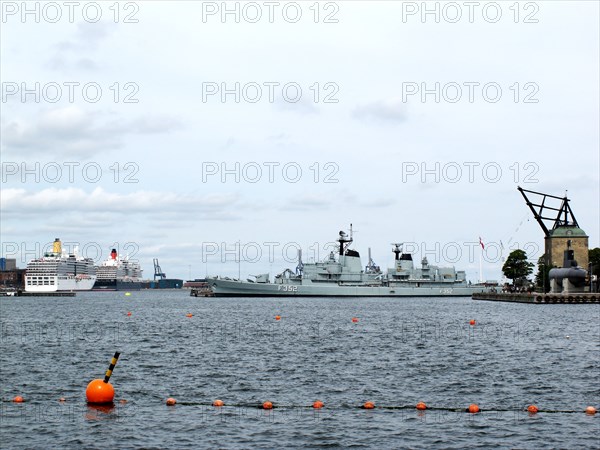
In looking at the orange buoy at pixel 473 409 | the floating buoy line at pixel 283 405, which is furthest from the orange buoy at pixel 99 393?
the orange buoy at pixel 473 409

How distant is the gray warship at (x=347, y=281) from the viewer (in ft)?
543

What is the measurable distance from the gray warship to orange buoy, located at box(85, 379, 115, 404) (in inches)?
5386

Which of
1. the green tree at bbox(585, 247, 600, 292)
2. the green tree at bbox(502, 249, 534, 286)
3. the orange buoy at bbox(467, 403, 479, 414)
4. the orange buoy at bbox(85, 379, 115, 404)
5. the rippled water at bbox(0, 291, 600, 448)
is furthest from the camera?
the green tree at bbox(502, 249, 534, 286)

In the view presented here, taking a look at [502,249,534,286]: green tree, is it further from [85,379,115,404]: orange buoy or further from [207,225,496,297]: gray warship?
[85,379,115,404]: orange buoy

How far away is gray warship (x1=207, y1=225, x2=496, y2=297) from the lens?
165500 mm

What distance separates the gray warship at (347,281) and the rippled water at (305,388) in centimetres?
10722

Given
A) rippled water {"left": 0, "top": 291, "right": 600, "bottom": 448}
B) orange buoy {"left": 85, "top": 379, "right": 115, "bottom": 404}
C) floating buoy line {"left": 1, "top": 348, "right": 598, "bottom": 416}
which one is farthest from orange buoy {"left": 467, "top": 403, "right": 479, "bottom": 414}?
orange buoy {"left": 85, "top": 379, "right": 115, "bottom": 404}

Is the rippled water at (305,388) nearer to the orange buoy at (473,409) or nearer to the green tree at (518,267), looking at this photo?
the orange buoy at (473,409)

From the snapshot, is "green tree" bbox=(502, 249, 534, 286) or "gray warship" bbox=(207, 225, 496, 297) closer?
"gray warship" bbox=(207, 225, 496, 297)

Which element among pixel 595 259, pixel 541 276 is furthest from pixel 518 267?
pixel 595 259

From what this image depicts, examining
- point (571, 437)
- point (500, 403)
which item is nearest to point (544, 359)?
point (500, 403)

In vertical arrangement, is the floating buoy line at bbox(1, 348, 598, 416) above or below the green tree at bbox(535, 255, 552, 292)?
below

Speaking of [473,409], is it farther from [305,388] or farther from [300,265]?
[300,265]

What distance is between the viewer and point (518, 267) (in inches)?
7239
